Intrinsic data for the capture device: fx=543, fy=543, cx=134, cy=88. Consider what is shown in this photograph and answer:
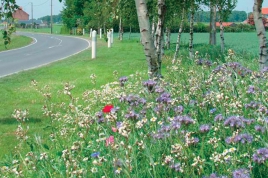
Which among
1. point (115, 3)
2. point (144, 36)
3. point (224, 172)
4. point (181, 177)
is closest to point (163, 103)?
point (181, 177)

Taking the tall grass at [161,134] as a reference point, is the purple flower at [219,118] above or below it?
above

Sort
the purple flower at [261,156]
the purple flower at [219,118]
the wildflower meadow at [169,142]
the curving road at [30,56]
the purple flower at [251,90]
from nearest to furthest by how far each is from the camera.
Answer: the purple flower at [261,156], the wildflower meadow at [169,142], the purple flower at [219,118], the purple flower at [251,90], the curving road at [30,56]

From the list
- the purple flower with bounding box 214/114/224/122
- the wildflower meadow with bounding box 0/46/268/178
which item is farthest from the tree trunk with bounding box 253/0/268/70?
the purple flower with bounding box 214/114/224/122

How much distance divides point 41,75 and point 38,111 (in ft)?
30.1

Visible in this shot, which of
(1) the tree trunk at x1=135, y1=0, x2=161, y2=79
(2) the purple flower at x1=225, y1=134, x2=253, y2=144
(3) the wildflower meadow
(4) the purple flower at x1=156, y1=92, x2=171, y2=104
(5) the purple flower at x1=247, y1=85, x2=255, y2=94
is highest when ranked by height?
(1) the tree trunk at x1=135, y1=0, x2=161, y2=79

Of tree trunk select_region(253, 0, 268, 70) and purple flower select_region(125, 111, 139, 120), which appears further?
tree trunk select_region(253, 0, 268, 70)

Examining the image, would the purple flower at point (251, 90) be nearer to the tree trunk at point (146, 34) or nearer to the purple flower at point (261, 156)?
the purple flower at point (261, 156)

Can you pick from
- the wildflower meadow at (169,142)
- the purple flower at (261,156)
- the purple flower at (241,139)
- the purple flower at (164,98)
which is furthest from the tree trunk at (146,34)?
the purple flower at (261,156)

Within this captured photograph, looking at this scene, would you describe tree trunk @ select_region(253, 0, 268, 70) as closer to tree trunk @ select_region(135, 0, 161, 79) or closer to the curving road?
tree trunk @ select_region(135, 0, 161, 79)

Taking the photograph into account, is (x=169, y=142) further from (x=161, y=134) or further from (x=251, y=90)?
(x=251, y=90)

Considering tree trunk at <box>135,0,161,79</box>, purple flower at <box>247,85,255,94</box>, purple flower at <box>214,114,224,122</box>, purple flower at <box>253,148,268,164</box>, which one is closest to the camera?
purple flower at <box>253,148,268,164</box>

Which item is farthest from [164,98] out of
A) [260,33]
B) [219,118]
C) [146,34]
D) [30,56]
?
[30,56]

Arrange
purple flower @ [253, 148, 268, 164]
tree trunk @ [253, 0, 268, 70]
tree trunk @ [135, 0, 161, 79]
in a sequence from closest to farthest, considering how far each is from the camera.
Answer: purple flower @ [253, 148, 268, 164] → tree trunk @ [135, 0, 161, 79] → tree trunk @ [253, 0, 268, 70]

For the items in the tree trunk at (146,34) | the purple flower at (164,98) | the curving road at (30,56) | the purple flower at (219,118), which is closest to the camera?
the purple flower at (219,118)
